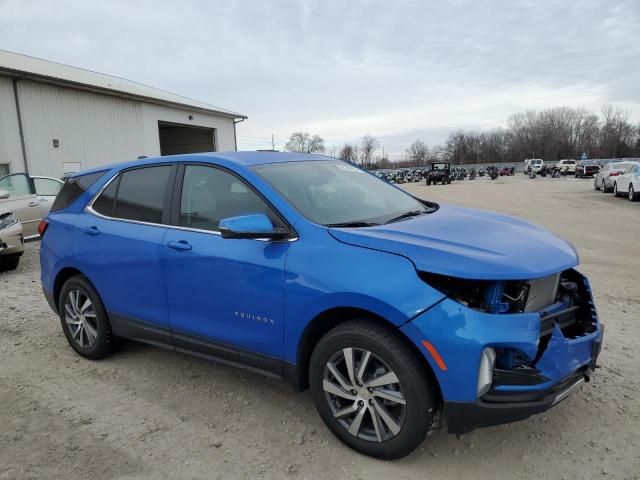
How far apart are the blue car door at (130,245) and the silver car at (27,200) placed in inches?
242

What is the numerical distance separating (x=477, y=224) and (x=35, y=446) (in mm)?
3115

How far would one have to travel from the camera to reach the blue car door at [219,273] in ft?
9.59

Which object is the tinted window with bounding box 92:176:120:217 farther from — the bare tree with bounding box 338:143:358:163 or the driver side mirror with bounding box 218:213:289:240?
the bare tree with bounding box 338:143:358:163

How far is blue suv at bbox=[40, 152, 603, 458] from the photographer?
2377 millimetres

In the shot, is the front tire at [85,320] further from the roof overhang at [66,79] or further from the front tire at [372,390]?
the roof overhang at [66,79]

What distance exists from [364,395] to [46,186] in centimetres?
1150

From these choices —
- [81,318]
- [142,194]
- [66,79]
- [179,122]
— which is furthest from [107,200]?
[179,122]

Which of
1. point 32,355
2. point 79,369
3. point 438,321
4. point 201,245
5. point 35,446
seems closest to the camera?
point 438,321

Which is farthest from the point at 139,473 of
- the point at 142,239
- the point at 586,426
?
the point at 586,426

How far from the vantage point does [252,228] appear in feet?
9.20

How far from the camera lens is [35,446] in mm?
2963

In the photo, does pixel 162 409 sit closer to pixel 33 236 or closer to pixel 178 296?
pixel 178 296

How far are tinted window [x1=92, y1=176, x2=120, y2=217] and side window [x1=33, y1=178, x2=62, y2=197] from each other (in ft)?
27.2

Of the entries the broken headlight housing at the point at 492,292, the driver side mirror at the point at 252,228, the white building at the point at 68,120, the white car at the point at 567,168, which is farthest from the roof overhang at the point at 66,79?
the white car at the point at 567,168
